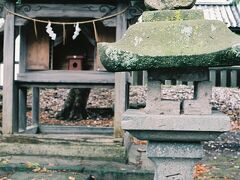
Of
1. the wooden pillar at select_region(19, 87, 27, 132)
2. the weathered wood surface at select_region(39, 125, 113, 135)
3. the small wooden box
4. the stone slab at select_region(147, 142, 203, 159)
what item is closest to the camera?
the stone slab at select_region(147, 142, 203, 159)

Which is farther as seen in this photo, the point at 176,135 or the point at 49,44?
the point at 49,44

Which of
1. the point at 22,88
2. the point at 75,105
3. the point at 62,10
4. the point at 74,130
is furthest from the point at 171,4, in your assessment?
the point at 75,105

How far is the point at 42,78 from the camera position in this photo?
7555 millimetres

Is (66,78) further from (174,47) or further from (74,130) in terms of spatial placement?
(174,47)

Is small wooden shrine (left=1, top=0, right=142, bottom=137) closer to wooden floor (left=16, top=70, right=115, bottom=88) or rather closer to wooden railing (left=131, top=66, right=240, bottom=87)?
wooden floor (left=16, top=70, right=115, bottom=88)

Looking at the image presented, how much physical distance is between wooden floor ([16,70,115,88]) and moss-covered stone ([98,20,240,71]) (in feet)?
10.2

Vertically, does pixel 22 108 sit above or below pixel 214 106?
above

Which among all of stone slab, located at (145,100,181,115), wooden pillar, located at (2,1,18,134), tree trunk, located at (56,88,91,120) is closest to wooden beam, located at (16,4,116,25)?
wooden pillar, located at (2,1,18,134)

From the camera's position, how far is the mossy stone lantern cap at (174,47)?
4.05m

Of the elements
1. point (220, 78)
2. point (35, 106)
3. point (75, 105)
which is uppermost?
point (220, 78)

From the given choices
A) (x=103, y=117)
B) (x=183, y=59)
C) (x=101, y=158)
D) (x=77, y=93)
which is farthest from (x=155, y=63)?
(x=103, y=117)

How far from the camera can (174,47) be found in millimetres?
4160

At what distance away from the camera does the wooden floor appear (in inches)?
292

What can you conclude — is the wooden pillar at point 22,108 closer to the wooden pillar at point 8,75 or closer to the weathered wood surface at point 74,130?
the weathered wood surface at point 74,130
